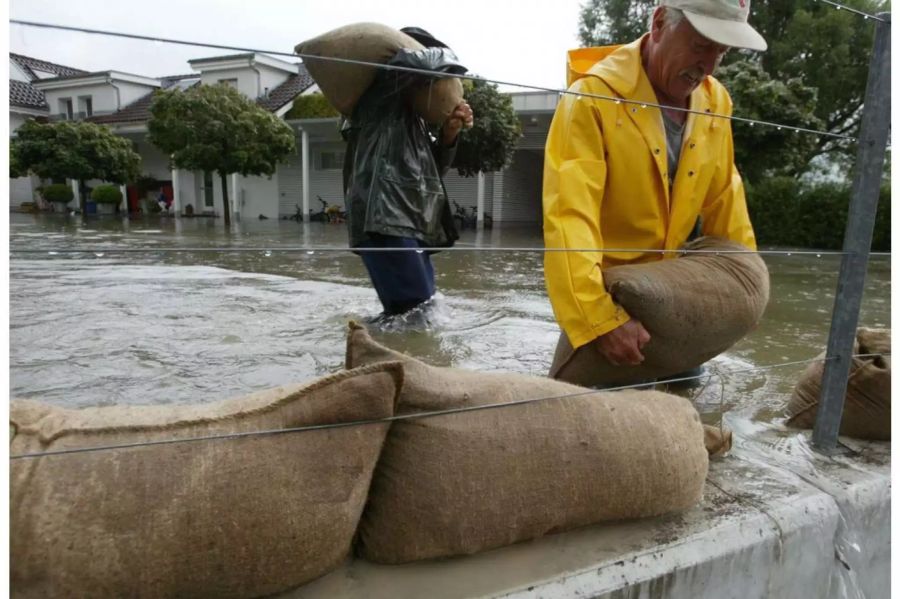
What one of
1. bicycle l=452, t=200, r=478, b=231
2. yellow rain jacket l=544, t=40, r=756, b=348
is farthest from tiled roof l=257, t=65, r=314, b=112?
yellow rain jacket l=544, t=40, r=756, b=348

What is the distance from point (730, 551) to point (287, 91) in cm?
237

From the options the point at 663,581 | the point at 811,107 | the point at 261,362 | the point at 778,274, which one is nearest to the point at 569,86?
the point at 663,581

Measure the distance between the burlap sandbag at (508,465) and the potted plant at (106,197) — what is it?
139cm

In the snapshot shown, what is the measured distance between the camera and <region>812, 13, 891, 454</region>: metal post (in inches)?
65.0

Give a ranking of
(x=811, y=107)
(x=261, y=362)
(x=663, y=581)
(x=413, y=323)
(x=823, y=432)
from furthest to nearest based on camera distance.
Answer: (x=811, y=107) < (x=413, y=323) < (x=261, y=362) < (x=823, y=432) < (x=663, y=581)

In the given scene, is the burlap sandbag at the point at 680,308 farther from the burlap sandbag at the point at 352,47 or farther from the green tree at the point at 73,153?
the burlap sandbag at the point at 352,47

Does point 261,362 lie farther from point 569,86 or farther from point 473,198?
point 569,86

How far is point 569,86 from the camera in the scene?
2018 mm

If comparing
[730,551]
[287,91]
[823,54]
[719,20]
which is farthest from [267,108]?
[823,54]

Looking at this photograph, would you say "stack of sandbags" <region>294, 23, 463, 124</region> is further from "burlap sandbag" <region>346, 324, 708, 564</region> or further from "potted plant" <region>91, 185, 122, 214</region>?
"burlap sandbag" <region>346, 324, 708, 564</region>

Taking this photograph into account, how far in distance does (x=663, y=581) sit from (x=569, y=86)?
4.61ft

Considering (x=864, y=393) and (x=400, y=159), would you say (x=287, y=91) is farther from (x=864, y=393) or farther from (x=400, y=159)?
(x=864, y=393)

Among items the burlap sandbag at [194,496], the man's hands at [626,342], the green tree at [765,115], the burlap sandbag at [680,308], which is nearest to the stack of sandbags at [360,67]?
the burlap sandbag at [680,308]

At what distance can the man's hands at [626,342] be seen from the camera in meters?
1.79
